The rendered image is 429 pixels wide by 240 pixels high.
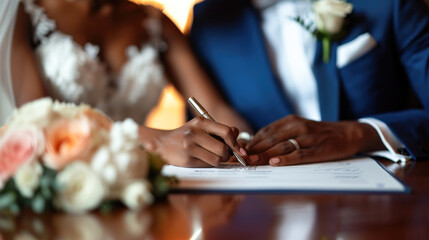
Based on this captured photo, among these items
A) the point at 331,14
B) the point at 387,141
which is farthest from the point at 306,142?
the point at 331,14

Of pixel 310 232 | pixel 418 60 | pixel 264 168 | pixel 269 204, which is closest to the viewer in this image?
pixel 310 232

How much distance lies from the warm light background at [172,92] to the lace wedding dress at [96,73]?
8 cm

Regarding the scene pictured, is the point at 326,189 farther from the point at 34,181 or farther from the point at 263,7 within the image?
the point at 263,7

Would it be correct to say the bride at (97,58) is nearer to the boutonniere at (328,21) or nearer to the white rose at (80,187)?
the boutonniere at (328,21)

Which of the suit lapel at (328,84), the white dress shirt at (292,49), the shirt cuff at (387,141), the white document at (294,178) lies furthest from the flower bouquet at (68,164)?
the white dress shirt at (292,49)

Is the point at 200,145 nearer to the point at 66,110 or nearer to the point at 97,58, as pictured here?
the point at 66,110

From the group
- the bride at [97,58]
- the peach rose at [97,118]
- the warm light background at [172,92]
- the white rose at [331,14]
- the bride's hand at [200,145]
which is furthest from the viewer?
the warm light background at [172,92]

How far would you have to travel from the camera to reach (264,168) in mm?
813

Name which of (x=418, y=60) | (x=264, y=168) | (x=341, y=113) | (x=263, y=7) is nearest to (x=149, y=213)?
(x=264, y=168)

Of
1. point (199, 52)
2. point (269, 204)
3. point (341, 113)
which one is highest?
point (269, 204)

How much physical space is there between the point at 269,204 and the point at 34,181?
0.87ft

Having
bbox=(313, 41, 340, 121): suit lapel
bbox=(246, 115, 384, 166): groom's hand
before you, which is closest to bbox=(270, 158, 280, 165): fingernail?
bbox=(246, 115, 384, 166): groom's hand

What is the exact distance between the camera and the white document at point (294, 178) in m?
0.61

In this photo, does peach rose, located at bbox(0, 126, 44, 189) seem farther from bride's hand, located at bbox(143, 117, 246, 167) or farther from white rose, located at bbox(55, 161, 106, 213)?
bride's hand, located at bbox(143, 117, 246, 167)
